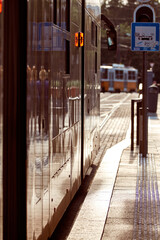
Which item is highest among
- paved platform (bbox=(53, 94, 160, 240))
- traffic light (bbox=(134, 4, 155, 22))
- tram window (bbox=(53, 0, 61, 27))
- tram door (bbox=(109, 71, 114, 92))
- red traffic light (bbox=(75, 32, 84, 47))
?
traffic light (bbox=(134, 4, 155, 22))

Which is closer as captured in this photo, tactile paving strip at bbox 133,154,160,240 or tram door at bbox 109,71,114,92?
tactile paving strip at bbox 133,154,160,240

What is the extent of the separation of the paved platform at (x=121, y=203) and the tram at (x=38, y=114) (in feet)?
1.01

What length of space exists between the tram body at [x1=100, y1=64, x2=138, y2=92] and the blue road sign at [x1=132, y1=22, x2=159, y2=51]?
5492 centimetres

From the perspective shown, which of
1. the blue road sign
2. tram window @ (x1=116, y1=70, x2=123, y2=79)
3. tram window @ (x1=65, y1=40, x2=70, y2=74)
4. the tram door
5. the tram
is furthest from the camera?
tram window @ (x1=116, y1=70, x2=123, y2=79)

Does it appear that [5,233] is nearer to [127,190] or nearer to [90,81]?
[127,190]

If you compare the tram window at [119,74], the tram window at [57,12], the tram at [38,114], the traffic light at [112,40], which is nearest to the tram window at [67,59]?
the tram at [38,114]

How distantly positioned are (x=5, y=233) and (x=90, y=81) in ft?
19.0

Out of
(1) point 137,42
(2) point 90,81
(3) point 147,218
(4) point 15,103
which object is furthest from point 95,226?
(1) point 137,42

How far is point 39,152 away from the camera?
193 inches

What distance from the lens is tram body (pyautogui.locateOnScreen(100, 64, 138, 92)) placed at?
2687 inches

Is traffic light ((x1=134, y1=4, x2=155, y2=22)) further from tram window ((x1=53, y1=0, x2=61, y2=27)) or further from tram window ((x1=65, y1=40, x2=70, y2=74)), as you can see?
tram window ((x1=53, y1=0, x2=61, y2=27))

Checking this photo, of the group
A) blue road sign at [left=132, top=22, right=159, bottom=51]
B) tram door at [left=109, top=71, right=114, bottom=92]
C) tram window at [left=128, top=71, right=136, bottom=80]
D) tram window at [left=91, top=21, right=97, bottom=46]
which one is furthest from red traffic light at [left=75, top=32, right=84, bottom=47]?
tram window at [left=128, top=71, right=136, bottom=80]

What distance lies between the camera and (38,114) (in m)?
4.82

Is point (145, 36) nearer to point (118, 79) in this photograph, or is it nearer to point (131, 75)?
point (118, 79)
